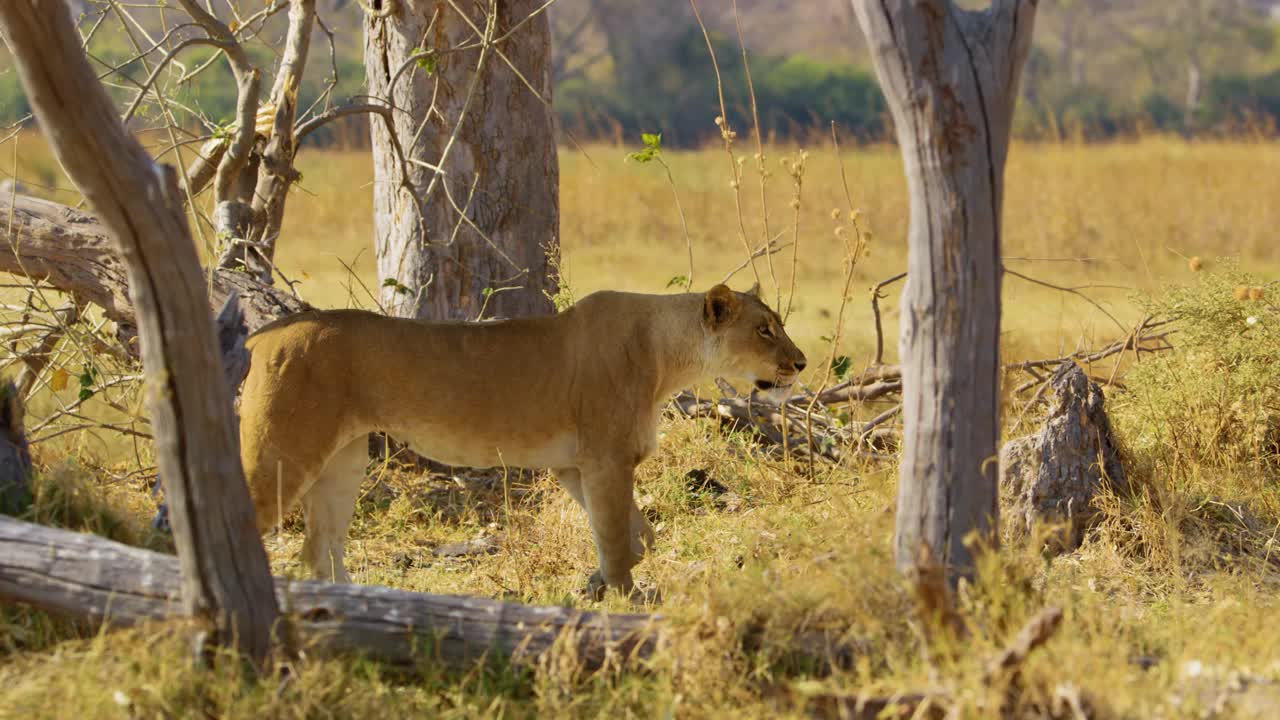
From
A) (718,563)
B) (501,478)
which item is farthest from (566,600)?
(501,478)

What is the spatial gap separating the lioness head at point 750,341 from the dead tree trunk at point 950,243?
1663 millimetres

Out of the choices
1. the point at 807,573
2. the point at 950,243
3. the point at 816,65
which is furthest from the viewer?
the point at 816,65

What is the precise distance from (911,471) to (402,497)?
12.2ft

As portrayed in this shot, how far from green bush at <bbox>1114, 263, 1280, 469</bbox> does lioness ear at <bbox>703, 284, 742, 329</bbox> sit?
229cm

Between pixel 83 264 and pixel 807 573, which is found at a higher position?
pixel 83 264

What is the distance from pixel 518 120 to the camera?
7.31 meters

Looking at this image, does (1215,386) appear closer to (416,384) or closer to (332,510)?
(416,384)

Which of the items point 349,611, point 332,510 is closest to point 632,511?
point 332,510

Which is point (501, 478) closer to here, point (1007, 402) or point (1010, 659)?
point (1007, 402)

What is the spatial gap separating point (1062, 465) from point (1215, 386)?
4.22 feet

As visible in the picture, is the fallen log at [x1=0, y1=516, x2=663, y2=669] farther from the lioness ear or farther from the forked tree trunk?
the forked tree trunk

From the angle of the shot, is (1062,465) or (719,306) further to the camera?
(1062,465)

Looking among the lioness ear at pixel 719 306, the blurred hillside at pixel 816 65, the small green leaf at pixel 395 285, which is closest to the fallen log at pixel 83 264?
the small green leaf at pixel 395 285

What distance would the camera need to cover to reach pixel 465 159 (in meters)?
7.23
